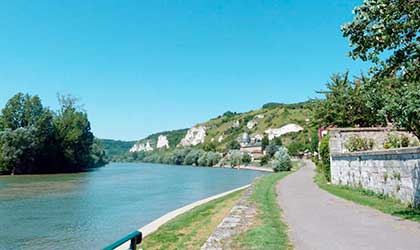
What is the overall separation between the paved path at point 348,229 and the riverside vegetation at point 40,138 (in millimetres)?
61494

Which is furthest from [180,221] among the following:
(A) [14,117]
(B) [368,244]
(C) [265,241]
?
(A) [14,117]

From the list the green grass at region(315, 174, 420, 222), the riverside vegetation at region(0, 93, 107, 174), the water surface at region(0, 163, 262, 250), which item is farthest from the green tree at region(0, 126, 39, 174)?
the green grass at region(315, 174, 420, 222)

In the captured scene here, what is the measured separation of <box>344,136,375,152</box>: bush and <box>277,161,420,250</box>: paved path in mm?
7549

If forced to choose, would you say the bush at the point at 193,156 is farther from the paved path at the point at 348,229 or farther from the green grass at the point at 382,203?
the paved path at the point at 348,229

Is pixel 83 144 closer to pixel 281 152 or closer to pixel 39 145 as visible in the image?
pixel 39 145

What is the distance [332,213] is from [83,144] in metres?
72.2

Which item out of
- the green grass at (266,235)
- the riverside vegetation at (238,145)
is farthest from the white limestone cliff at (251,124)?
the green grass at (266,235)

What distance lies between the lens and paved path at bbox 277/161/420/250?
21.5 feet

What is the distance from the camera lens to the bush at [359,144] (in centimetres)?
1838

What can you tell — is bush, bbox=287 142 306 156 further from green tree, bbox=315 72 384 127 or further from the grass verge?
the grass verge

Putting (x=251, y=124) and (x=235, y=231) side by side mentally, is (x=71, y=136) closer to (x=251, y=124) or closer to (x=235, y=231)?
(x=235, y=231)

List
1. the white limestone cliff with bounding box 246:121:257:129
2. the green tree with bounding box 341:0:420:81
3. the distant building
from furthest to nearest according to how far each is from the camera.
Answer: the white limestone cliff with bounding box 246:121:257:129
the distant building
the green tree with bounding box 341:0:420:81

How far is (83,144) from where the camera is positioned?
76375 millimetres

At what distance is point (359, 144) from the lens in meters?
18.4
